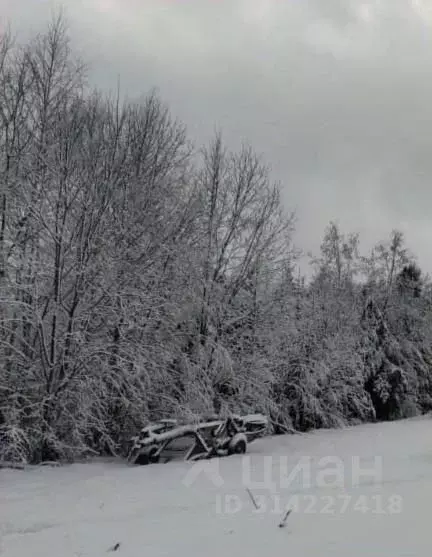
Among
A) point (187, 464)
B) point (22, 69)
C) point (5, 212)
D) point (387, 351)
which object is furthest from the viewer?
point (387, 351)

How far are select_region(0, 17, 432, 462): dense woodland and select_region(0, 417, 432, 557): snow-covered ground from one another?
162cm

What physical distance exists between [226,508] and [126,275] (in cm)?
526

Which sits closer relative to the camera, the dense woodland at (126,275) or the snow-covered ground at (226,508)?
the snow-covered ground at (226,508)

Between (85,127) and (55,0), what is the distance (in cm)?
259

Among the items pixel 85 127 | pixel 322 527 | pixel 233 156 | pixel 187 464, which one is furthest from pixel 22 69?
pixel 322 527

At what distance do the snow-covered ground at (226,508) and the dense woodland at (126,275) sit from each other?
5.33 feet

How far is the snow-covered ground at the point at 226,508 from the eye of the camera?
12.8 feet

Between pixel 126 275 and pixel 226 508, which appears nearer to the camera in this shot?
pixel 226 508

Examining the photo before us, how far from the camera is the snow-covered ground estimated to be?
391 centimetres

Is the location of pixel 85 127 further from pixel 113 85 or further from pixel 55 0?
pixel 55 0

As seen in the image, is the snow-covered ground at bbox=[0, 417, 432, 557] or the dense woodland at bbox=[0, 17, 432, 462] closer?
the snow-covered ground at bbox=[0, 417, 432, 557]

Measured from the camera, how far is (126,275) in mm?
9148

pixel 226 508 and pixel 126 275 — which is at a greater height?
pixel 126 275

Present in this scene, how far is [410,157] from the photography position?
13.9 metres
